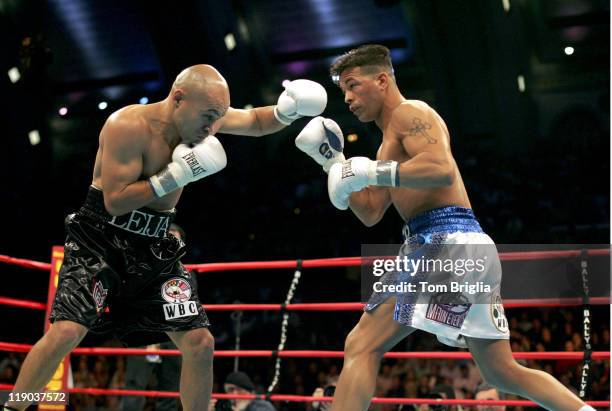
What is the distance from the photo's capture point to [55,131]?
39.2 ft

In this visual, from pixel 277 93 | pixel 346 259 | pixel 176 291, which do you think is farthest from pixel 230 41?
pixel 176 291

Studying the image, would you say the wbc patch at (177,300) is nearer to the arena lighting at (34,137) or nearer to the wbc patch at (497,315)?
the wbc patch at (497,315)

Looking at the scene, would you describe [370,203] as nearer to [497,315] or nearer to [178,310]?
[497,315]

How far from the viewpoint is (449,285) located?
2.46 meters

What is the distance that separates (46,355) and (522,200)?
7.67 meters

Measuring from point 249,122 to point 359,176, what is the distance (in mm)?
824

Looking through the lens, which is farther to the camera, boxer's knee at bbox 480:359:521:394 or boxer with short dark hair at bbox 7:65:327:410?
boxer with short dark hair at bbox 7:65:327:410

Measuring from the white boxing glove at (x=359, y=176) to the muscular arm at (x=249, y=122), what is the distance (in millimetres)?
678

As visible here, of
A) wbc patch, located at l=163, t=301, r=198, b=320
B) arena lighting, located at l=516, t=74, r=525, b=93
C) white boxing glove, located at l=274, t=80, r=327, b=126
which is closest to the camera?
wbc patch, located at l=163, t=301, r=198, b=320

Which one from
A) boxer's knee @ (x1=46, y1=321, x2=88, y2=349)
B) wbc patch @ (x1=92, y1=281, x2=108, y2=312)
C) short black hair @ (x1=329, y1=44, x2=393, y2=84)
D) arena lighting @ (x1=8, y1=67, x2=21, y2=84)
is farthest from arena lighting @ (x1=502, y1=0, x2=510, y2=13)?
boxer's knee @ (x1=46, y1=321, x2=88, y2=349)

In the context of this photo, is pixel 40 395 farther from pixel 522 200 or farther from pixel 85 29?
pixel 85 29

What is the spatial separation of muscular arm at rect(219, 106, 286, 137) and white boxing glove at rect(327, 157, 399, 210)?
0.68m

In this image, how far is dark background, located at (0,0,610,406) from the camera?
9.73m

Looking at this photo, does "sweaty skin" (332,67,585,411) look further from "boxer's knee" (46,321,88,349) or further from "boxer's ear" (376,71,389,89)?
"boxer's knee" (46,321,88,349)
